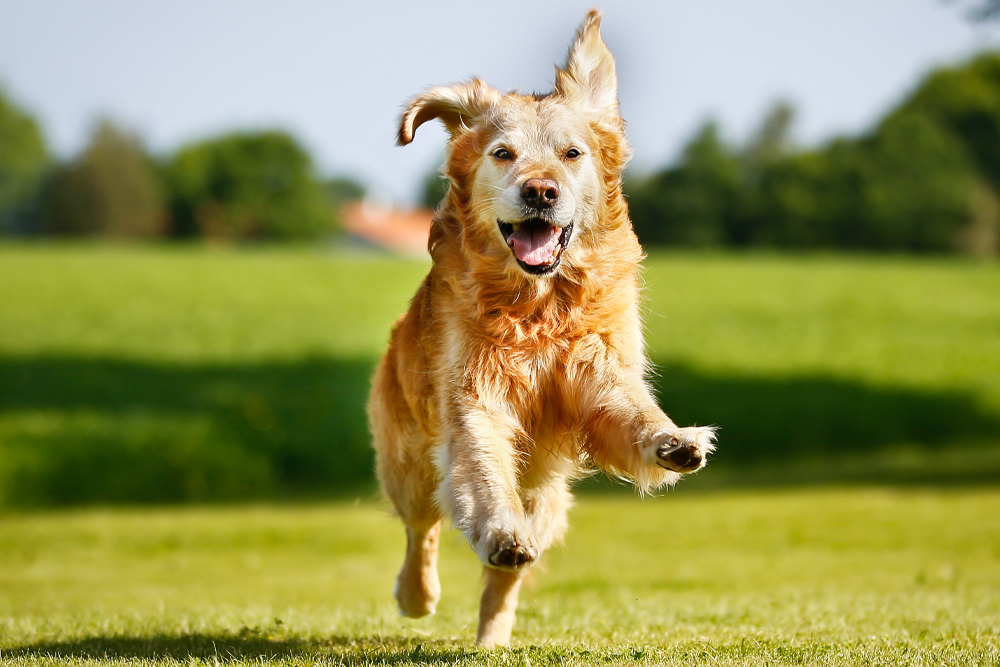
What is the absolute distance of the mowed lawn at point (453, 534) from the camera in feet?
19.3

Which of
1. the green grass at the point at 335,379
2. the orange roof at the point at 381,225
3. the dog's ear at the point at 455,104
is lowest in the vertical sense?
the orange roof at the point at 381,225

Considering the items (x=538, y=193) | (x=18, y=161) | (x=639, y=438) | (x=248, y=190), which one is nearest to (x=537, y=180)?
(x=538, y=193)

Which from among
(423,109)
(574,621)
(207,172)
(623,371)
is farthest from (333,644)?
(207,172)

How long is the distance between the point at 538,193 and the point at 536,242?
249mm

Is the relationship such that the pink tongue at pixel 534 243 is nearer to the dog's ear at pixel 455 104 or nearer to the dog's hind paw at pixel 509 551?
the dog's ear at pixel 455 104

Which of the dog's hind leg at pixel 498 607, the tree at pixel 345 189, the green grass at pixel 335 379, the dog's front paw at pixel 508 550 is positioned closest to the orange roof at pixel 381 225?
the tree at pixel 345 189

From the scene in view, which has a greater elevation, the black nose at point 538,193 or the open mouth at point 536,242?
the black nose at point 538,193

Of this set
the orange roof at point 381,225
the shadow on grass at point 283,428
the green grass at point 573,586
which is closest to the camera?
the green grass at point 573,586

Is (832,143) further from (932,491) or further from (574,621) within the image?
(574,621)

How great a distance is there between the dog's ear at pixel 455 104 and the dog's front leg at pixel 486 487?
4.62ft

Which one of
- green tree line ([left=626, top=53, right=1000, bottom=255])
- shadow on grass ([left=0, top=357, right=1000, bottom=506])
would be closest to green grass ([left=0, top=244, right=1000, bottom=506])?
shadow on grass ([left=0, top=357, right=1000, bottom=506])

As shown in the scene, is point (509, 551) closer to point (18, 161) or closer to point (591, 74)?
point (591, 74)

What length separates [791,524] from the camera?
43.9ft

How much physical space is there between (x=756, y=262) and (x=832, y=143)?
76.5ft
